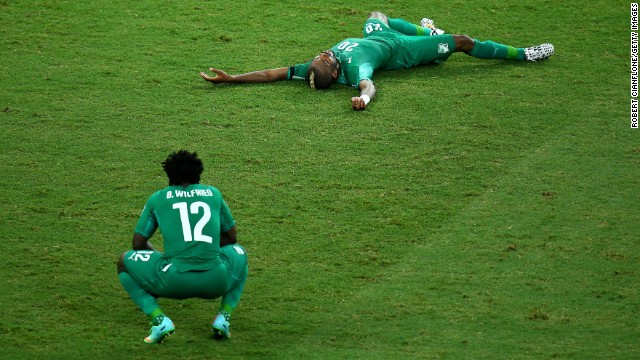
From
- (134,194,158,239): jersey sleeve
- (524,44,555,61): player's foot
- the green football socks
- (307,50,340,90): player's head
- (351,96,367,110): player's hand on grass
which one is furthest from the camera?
(524,44,555,61): player's foot

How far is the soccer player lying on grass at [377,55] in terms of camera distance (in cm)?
1152

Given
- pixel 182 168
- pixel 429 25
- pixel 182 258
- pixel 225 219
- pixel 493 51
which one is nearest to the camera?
pixel 182 258

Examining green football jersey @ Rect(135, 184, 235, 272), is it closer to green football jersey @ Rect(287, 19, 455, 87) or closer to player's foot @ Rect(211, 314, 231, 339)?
player's foot @ Rect(211, 314, 231, 339)

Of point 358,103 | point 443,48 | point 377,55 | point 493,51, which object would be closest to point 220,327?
point 358,103

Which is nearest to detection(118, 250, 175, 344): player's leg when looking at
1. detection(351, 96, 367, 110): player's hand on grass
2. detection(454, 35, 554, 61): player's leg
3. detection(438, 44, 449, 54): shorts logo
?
detection(351, 96, 367, 110): player's hand on grass

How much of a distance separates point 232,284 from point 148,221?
0.72m

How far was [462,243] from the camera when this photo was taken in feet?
28.1

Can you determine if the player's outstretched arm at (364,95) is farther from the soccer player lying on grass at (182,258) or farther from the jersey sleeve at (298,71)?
the soccer player lying on grass at (182,258)

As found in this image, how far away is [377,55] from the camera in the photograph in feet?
38.8

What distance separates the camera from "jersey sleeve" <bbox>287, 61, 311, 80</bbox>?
11.6 metres

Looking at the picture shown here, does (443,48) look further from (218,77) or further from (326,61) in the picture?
(218,77)

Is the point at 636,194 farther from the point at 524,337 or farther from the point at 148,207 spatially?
the point at 148,207

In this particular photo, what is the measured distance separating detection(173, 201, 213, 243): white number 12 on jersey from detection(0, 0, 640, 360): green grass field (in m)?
0.71

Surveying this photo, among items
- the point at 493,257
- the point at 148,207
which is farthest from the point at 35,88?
the point at 493,257
